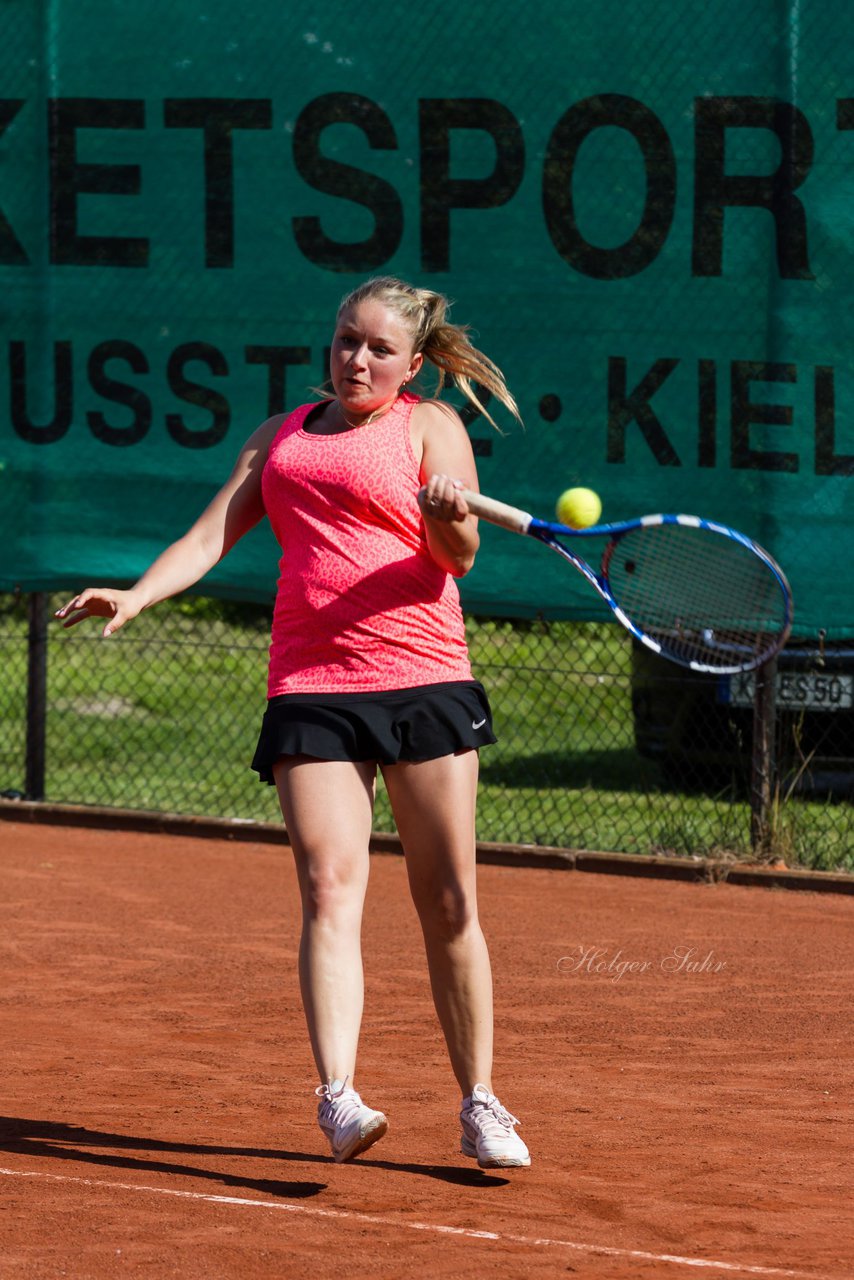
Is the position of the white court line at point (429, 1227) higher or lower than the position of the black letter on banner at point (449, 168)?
lower

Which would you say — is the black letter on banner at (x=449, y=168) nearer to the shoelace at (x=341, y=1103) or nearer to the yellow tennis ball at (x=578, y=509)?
the yellow tennis ball at (x=578, y=509)

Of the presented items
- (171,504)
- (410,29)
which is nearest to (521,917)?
(171,504)

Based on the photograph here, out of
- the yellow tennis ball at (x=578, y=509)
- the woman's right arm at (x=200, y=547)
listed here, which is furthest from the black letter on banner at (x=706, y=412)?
the woman's right arm at (x=200, y=547)

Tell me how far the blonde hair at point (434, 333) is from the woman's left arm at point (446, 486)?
0.08m

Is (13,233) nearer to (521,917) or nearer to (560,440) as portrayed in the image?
(560,440)

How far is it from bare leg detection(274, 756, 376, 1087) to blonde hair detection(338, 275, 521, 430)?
856 millimetres

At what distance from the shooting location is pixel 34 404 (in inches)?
329

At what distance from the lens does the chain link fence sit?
780 centimetres

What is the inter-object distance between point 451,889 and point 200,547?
0.88m

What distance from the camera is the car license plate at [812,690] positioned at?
7.62 m

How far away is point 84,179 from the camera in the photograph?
8.27m

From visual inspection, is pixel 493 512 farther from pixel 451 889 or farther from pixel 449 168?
pixel 449 168

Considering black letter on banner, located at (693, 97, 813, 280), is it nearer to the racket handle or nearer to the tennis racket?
the tennis racket

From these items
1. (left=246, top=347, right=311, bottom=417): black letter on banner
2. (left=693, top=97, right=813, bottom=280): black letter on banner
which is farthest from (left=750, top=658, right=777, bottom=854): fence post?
(left=246, top=347, right=311, bottom=417): black letter on banner
